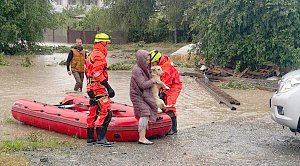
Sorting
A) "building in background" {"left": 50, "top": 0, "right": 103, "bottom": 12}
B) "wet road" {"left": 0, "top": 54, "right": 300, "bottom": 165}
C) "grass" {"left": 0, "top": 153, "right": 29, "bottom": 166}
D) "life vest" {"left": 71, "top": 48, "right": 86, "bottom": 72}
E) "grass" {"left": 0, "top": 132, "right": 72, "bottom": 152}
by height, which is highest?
"building in background" {"left": 50, "top": 0, "right": 103, "bottom": 12}

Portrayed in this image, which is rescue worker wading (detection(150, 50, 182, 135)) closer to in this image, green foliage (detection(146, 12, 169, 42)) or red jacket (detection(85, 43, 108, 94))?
red jacket (detection(85, 43, 108, 94))

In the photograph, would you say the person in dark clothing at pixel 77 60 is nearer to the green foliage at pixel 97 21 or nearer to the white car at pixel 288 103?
the white car at pixel 288 103

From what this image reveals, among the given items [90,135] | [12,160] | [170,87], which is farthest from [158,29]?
[12,160]

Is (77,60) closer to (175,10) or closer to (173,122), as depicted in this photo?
(173,122)

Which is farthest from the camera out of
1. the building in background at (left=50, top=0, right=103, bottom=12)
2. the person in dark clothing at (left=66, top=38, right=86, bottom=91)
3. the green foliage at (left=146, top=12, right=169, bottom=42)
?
the building in background at (left=50, top=0, right=103, bottom=12)

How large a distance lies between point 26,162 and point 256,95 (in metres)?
10.8

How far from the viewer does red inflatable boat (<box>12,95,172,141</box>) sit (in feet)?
30.1

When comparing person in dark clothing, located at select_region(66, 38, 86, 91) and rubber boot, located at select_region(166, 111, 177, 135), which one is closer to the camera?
rubber boot, located at select_region(166, 111, 177, 135)

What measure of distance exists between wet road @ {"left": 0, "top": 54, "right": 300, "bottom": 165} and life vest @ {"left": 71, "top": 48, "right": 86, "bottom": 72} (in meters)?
0.83

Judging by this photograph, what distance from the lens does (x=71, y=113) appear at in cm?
970

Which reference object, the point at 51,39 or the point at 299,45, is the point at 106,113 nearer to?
the point at 299,45

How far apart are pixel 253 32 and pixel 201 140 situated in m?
12.8

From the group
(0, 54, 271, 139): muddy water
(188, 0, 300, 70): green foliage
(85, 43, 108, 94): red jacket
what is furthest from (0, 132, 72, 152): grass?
(188, 0, 300, 70): green foliage

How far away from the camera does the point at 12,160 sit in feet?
23.1
